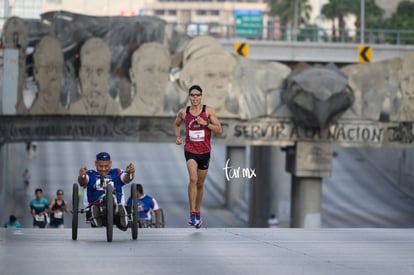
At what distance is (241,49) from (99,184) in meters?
39.0

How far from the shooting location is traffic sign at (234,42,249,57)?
54938 mm

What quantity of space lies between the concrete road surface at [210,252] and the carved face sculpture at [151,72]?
30.4 m

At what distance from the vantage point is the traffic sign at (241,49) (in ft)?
180

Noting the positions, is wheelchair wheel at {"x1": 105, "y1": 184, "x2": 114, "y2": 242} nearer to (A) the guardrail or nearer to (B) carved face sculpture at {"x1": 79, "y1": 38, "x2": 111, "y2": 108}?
Answer: (B) carved face sculpture at {"x1": 79, "y1": 38, "x2": 111, "y2": 108}

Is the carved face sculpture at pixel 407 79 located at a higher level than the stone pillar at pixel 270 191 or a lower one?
higher

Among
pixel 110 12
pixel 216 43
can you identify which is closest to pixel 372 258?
pixel 216 43

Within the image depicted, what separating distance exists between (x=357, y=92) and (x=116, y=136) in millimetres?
9796

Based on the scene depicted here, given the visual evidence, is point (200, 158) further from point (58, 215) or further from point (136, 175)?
point (136, 175)

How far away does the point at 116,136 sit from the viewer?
49.9 m

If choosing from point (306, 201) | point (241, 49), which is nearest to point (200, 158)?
point (306, 201)

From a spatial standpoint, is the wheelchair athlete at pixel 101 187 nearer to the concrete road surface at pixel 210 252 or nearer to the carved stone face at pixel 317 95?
the concrete road surface at pixel 210 252

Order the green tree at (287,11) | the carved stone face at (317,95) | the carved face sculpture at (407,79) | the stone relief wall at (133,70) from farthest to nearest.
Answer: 1. the green tree at (287,11)
2. the carved face sculpture at (407,79)
3. the stone relief wall at (133,70)
4. the carved stone face at (317,95)

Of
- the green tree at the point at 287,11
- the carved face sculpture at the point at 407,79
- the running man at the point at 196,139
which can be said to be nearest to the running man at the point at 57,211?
the running man at the point at 196,139

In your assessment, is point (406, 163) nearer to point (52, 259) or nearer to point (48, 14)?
point (48, 14)
